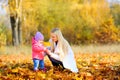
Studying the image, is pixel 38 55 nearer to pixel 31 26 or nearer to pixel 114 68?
pixel 114 68

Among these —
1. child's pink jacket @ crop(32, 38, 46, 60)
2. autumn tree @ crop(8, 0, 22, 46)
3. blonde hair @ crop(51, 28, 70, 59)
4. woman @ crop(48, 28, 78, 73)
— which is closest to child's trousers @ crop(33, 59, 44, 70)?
child's pink jacket @ crop(32, 38, 46, 60)

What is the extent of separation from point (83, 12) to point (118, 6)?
9.78 meters

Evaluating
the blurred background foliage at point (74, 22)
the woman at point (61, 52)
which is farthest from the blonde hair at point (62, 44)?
the blurred background foliage at point (74, 22)

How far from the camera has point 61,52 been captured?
354 inches

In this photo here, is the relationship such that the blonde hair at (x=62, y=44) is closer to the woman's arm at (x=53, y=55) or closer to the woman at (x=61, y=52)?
the woman at (x=61, y=52)

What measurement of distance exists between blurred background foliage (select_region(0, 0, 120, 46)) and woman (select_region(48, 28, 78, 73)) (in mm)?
22861

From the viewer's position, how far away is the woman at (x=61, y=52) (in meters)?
8.92

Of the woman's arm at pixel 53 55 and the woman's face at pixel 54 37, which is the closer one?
the woman's arm at pixel 53 55

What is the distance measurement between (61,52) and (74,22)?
92.6 ft

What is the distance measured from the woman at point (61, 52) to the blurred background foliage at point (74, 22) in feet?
75.0

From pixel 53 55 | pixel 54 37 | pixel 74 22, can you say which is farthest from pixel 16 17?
pixel 53 55

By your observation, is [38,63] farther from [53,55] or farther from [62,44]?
[62,44]

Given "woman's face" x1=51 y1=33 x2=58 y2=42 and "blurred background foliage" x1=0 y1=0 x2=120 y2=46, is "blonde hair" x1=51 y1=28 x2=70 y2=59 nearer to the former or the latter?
"woman's face" x1=51 y1=33 x2=58 y2=42

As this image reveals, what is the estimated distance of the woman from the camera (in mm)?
8922
